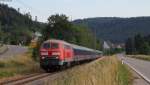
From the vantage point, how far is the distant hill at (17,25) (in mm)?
154000

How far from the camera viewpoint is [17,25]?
170250 millimetres

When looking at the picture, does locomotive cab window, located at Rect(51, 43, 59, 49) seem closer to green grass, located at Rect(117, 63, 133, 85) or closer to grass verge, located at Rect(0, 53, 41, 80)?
grass verge, located at Rect(0, 53, 41, 80)

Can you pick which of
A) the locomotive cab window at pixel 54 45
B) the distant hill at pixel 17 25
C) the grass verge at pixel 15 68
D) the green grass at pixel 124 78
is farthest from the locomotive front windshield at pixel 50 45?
the distant hill at pixel 17 25

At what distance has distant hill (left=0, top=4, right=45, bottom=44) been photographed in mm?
154000

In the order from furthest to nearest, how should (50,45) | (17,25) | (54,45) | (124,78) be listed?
(17,25) → (54,45) → (50,45) → (124,78)

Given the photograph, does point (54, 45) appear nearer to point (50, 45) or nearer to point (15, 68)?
point (50, 45)

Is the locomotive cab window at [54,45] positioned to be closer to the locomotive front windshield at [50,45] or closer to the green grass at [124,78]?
the locomotive front windshield at [50,45]

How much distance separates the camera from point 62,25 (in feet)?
211

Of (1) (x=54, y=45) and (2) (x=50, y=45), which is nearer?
(2) (x=50, y=45)

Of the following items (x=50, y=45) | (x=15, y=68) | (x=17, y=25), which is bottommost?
(x=15, y=68)

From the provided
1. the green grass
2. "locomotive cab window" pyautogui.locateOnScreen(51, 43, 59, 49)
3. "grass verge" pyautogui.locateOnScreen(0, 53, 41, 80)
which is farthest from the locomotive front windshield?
the green grass

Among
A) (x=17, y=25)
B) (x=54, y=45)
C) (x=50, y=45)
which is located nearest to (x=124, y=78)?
(x=50, y=45)

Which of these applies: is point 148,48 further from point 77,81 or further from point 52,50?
point 77,81

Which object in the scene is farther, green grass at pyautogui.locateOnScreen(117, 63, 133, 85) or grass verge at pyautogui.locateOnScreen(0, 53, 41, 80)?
grass verge at pyautogui.locateOnScreen(0, 53, 41, 80)
